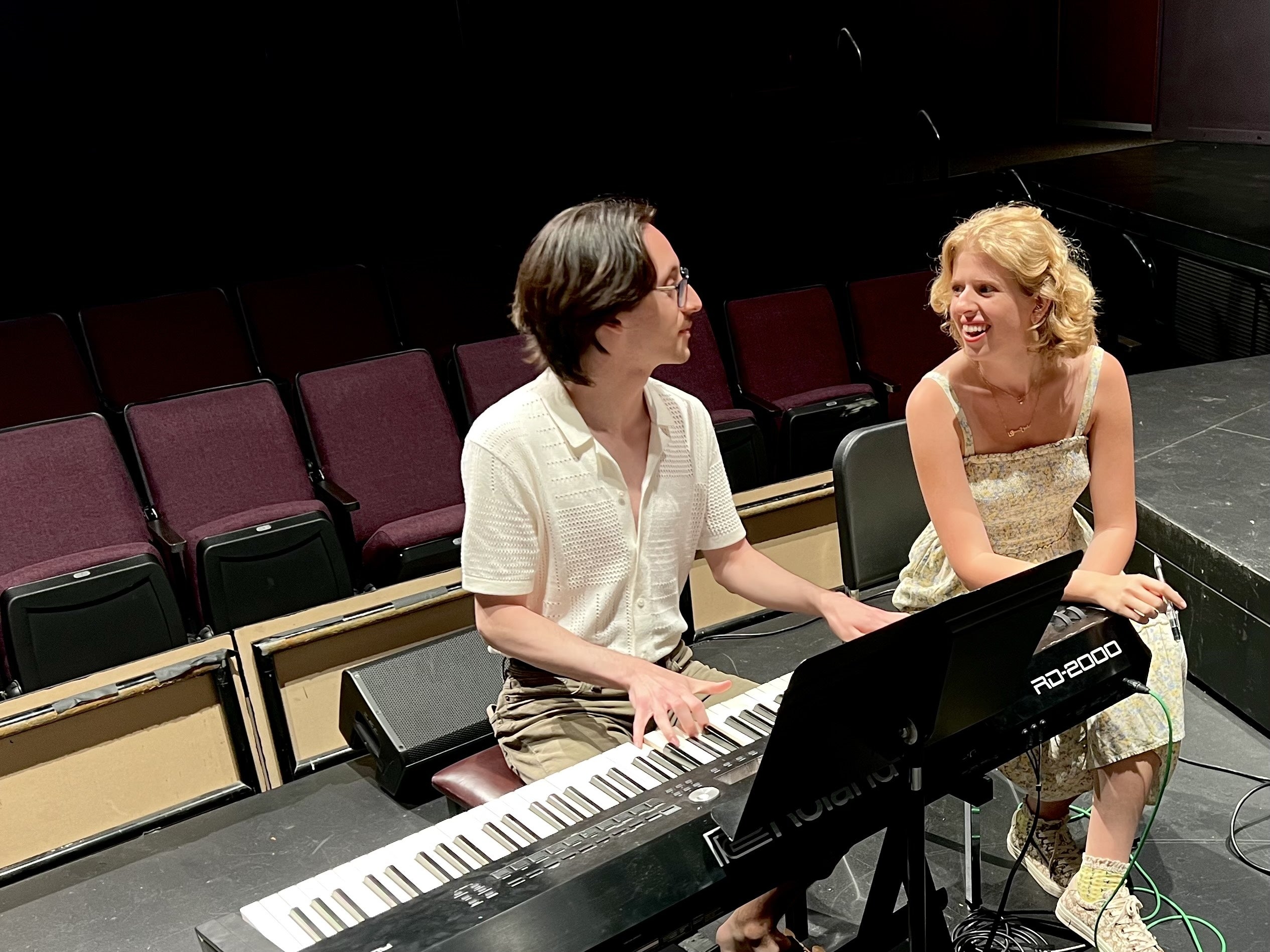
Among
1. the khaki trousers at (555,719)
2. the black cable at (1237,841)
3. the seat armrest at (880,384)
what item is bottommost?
the black cable at (1237,841)

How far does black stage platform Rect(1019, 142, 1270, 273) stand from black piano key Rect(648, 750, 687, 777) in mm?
3707

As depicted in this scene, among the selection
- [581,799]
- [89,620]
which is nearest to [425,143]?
[89,620]

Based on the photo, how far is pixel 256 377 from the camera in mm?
3889

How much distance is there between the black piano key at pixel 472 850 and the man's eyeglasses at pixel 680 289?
76cm

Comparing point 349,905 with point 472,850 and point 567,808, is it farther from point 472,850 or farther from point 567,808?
point 567,808

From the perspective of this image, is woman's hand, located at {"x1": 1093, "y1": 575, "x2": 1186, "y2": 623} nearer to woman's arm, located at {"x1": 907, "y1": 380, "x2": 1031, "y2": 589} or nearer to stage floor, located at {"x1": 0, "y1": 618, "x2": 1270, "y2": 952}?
woman's arm, located at {"x1": 907, "y1": 380, "x2": 1031, "y2": 589}

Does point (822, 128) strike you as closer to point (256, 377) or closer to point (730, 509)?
point (256, 377)

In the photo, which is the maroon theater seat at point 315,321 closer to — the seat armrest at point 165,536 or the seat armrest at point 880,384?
the seat armrest at point 165,536

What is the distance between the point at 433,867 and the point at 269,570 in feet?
5.88

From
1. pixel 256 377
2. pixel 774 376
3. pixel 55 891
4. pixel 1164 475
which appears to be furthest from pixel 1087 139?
pixel 55 891

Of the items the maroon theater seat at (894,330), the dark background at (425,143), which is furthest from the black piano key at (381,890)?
the dark background at (425,143)

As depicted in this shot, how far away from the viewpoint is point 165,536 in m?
3.05

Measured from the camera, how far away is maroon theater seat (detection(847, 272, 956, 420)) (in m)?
4.19

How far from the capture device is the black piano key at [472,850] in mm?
1303
